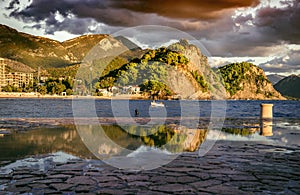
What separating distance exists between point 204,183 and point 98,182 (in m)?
2.71

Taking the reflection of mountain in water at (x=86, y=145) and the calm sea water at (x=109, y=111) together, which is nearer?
the reflection of mountain in water at (x=86, y=145)

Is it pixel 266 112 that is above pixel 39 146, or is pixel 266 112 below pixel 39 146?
above

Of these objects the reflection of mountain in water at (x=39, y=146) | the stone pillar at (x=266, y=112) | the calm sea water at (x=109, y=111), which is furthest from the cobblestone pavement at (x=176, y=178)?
the calm sea water at (x=109, y=111)

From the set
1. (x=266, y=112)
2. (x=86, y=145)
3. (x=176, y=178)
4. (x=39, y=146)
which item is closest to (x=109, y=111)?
(x=266, y=112)

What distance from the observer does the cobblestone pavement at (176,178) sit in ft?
25.8

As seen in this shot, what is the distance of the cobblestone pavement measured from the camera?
25.8 ft

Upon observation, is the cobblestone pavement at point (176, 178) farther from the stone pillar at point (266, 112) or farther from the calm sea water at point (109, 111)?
the calm sea water at point (109, 111)

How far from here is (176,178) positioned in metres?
9.16

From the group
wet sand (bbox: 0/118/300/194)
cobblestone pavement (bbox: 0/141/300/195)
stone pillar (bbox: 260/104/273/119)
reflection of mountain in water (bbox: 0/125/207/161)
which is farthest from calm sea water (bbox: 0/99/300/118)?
cobblestone pavement (bbox: 0/141/300/195)

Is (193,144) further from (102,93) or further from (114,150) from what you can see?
(102,93)

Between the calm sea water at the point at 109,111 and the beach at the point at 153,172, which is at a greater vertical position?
the beach at the point at 153,172

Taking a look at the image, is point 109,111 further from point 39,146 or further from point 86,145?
point 39,146

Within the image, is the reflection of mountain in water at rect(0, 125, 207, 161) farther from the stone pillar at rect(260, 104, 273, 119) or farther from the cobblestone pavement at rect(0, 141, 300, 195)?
the stone pillar at rect(260, 104, 273, 119)

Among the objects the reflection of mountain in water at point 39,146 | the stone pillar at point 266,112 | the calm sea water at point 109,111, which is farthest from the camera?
the calm sea water at point 109,111
